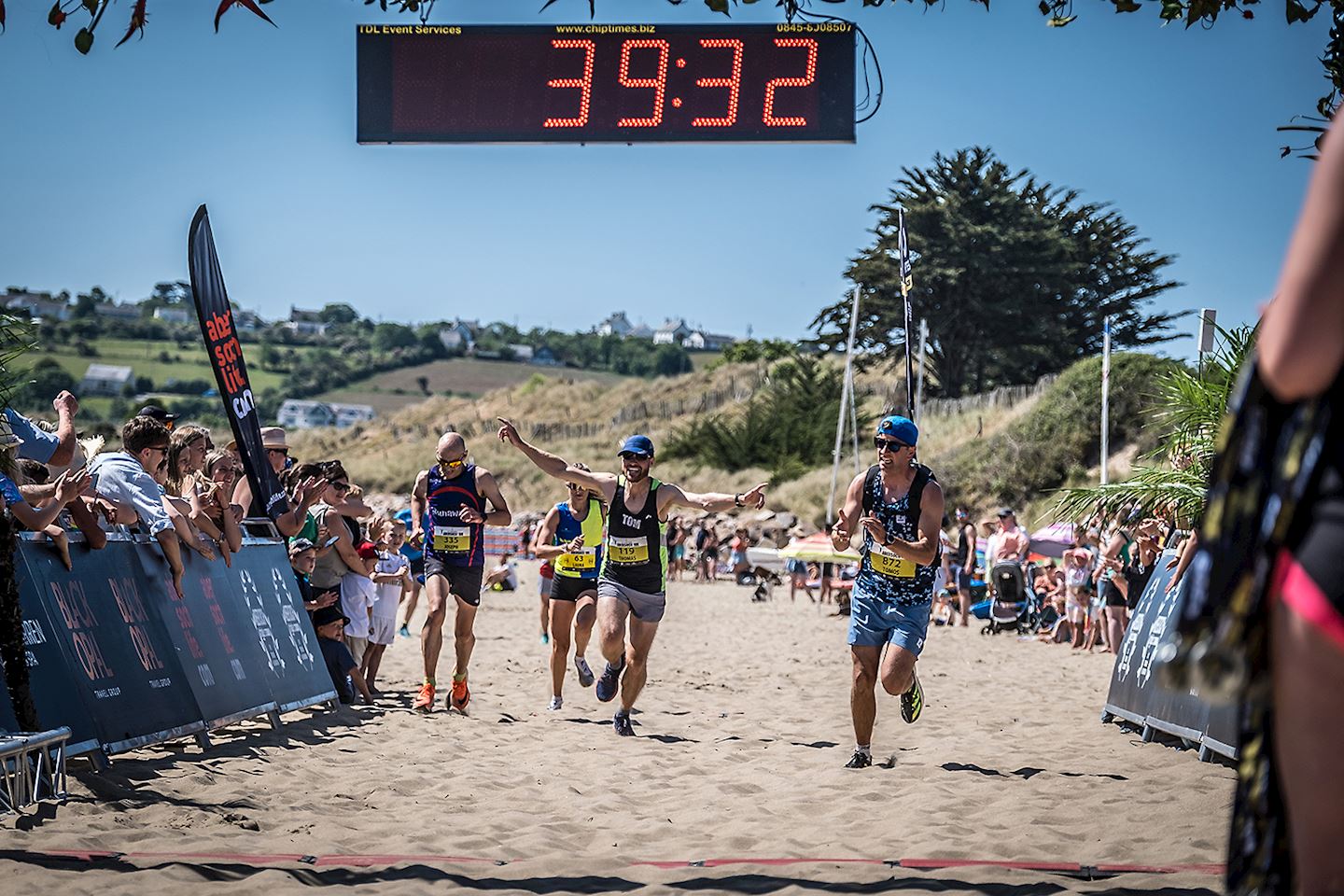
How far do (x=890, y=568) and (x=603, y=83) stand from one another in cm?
298

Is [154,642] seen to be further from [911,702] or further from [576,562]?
[911,702]

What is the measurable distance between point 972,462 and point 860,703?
3841 centimetres

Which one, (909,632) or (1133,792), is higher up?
(909,632)

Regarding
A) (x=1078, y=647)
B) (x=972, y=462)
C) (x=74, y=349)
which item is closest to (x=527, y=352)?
(x=74, y=349)

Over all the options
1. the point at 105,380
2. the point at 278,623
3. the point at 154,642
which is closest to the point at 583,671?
the point at 278,623

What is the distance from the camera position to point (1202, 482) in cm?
1009

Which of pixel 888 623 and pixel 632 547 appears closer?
pixel 888 623

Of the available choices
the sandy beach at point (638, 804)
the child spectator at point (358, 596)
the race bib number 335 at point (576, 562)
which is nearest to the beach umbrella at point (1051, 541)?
the sandy beach at point (638, 804)

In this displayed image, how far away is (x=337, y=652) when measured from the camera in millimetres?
10023

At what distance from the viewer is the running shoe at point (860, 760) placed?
24.8ft

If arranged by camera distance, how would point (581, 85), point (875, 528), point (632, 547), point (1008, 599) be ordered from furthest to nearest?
point (1008, 599) < point (632, 547) < point (581, 85) < point (875, 528)

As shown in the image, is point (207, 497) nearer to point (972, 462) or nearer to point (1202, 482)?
point (1202, 482)

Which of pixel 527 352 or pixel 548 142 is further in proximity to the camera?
pixel 527 352

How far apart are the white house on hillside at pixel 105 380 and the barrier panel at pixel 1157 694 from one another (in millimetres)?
113716
